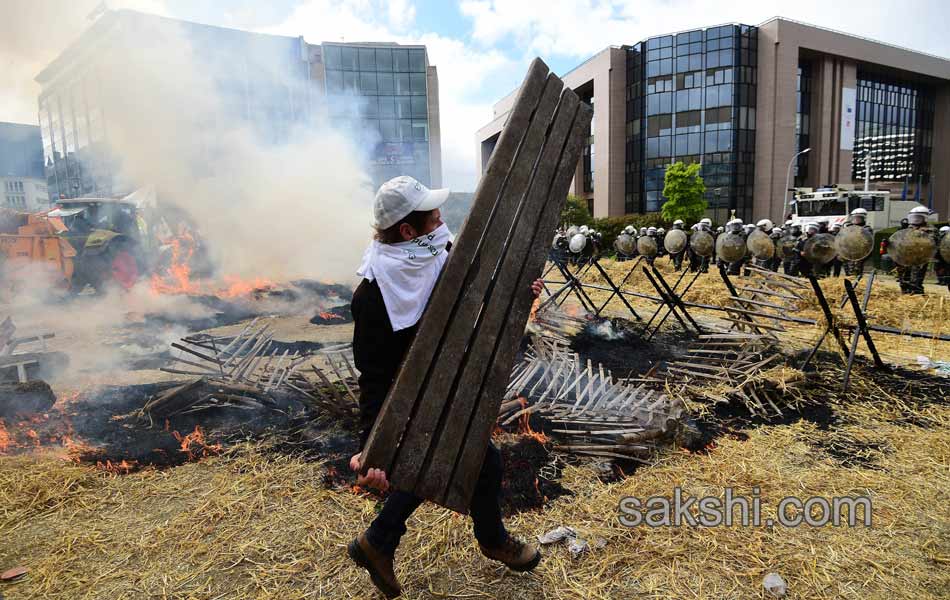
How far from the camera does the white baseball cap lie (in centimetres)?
190

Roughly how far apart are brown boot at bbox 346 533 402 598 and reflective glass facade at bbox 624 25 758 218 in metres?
43.1

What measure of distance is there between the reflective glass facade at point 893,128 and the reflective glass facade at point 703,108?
44.0ft

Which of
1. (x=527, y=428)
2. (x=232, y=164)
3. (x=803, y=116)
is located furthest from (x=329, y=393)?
(x=803, y=116)

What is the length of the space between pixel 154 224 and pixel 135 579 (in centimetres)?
1492

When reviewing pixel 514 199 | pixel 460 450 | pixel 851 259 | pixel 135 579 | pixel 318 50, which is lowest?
pixel 135 579

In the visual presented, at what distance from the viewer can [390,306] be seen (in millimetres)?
1906

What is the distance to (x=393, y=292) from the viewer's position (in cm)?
191

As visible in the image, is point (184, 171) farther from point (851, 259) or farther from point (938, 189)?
point (938, 189)

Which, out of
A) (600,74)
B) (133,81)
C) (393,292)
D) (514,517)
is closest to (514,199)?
(393,292)

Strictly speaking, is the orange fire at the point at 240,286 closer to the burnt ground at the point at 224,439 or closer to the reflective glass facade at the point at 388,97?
the burnt ground at the point at 224,439

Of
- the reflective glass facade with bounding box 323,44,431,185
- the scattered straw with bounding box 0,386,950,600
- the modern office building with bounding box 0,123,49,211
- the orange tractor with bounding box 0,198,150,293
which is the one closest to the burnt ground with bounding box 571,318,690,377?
the scattered straw with bounding box 0,386,950,600

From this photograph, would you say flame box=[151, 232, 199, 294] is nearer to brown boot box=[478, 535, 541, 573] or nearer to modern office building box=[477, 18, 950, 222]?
brown boot box=[478, 535, 541, 573]

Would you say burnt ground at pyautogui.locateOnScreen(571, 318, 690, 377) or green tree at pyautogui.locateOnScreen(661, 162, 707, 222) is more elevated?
green tree at pyautogui.locateOnScreen(661, 162, 707, 222)

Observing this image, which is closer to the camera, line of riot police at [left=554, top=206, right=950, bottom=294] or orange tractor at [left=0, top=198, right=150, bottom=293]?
line of riot police at [left=554, top=206, right=950, bottom=294]
